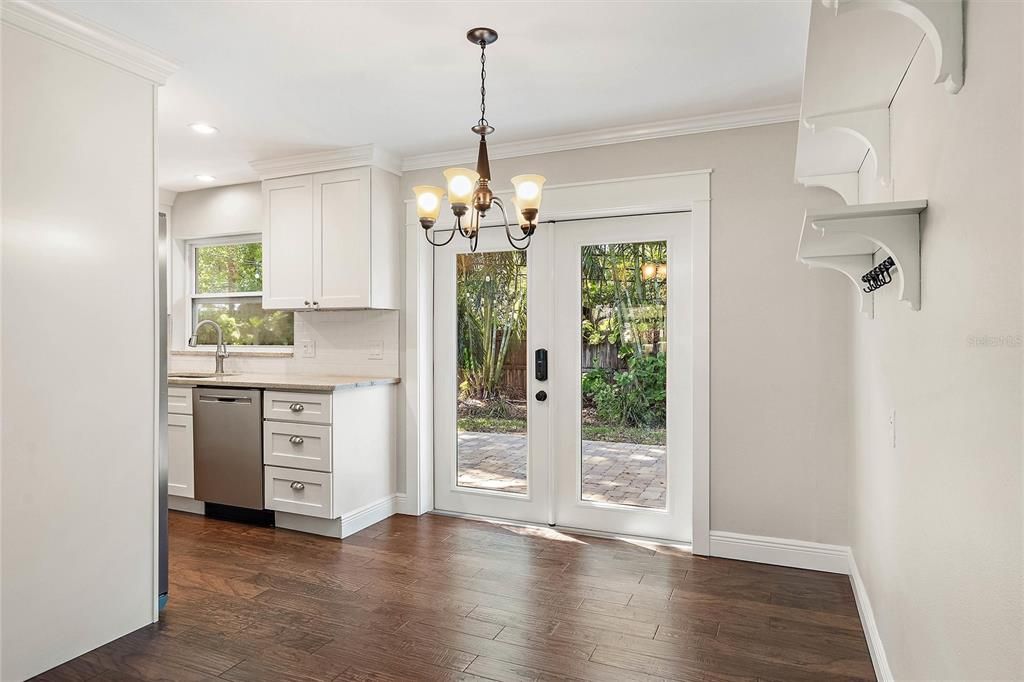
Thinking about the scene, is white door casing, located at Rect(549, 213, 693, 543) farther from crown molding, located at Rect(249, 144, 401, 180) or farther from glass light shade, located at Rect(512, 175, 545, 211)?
glass light shade, located at Rect(512, 175, 545, 211)

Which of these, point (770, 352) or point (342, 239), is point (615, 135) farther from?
point (342, 239)

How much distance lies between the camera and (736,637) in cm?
262

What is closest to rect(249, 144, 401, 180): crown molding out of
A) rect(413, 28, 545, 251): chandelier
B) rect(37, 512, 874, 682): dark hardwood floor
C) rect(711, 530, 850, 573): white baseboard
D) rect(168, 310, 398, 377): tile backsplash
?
rect(168, 310, 398, 377): tile backsplash

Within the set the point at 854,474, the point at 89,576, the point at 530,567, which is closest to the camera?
the point at 89,576

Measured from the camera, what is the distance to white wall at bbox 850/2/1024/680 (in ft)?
3.20

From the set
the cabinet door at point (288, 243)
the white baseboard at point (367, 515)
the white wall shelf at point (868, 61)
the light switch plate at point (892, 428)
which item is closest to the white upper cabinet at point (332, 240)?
the cabinet door at point (288, 243)

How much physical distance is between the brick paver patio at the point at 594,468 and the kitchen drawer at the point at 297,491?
96 cm

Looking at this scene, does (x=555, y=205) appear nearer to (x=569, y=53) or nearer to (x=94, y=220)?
(x=569, y=53)

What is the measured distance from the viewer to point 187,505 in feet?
14.7

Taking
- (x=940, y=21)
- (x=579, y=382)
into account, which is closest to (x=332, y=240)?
(x=579, y=382)

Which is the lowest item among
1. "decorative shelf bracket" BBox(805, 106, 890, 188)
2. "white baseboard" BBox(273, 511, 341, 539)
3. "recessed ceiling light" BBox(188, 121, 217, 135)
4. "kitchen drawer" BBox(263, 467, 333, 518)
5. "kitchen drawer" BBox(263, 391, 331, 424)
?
"white baseboard" BBox(273, 511, 341, 539)

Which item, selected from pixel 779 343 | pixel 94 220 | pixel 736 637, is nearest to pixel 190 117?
pixel 94 220

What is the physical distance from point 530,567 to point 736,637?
3.72 ft

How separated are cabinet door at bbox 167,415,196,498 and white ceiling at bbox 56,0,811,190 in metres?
1.84
